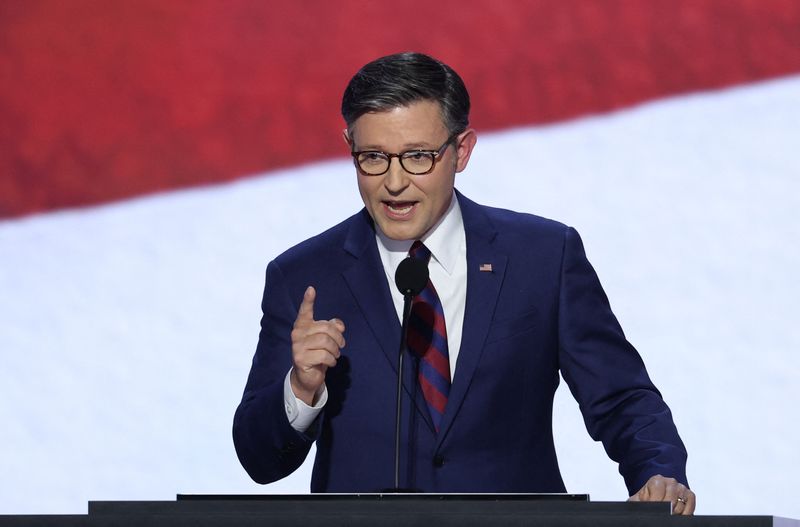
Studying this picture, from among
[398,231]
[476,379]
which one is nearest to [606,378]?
[476,379]

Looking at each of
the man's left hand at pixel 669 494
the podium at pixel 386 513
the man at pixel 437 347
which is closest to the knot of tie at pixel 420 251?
the man at pixel 437 347

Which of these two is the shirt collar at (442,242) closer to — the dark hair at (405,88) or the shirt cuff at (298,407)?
the dark hair at (405,88)

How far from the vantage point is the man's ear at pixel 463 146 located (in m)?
2.41

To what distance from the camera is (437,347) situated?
7.62ft

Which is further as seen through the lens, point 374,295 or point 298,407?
point 374,295

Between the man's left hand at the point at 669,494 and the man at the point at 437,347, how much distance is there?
0.23m

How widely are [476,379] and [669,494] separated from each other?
49 centimetres

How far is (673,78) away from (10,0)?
1944 millimetres

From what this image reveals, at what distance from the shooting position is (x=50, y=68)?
12.5ft

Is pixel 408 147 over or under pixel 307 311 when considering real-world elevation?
over

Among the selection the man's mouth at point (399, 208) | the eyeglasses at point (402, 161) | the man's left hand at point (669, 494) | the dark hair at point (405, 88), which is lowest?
the man's left hand at point (669, 494)

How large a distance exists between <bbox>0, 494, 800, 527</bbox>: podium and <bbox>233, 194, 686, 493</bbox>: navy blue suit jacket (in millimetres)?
539

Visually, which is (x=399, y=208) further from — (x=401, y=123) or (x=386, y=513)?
(x=386, y=513)

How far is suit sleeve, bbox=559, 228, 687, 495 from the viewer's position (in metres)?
2.20
